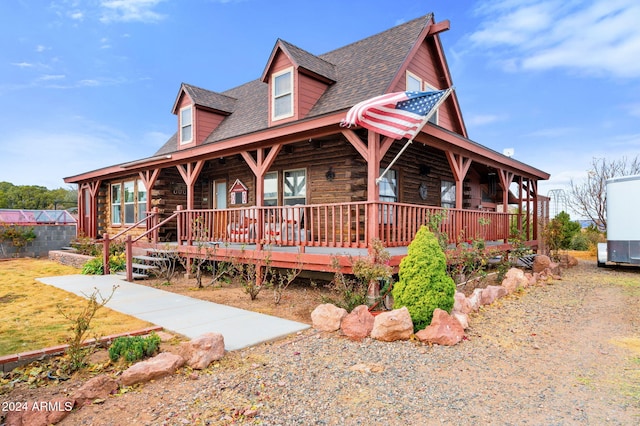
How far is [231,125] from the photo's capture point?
1374 centimetres

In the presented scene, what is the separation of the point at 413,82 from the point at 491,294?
6.90 m

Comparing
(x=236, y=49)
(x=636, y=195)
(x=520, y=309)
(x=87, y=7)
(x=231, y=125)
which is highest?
(x=236, y=49)

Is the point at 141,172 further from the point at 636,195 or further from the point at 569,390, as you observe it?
the point at 636,195

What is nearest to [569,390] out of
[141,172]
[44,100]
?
[141,172]

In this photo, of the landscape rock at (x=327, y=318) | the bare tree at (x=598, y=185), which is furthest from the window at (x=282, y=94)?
the bare tree at (x=598, y=185)

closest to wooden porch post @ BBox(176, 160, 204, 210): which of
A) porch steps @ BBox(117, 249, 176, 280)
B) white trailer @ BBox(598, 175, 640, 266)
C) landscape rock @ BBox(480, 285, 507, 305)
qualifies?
porch steps @ BBox(117, 249, 176, 280)

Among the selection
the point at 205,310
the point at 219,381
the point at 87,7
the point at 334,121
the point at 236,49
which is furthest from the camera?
the point at 236,49

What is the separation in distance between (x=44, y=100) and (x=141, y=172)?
1741 centimetres

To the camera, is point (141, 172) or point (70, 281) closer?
point (70, 281)

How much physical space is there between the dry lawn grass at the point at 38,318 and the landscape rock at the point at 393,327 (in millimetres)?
3456

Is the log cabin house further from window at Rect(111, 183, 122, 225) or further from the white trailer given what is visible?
the white trailer

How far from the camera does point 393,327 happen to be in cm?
478

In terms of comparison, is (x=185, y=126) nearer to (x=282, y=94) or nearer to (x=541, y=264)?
(x=282, y=94)

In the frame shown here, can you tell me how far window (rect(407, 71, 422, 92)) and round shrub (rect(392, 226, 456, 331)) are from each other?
23.0ft
